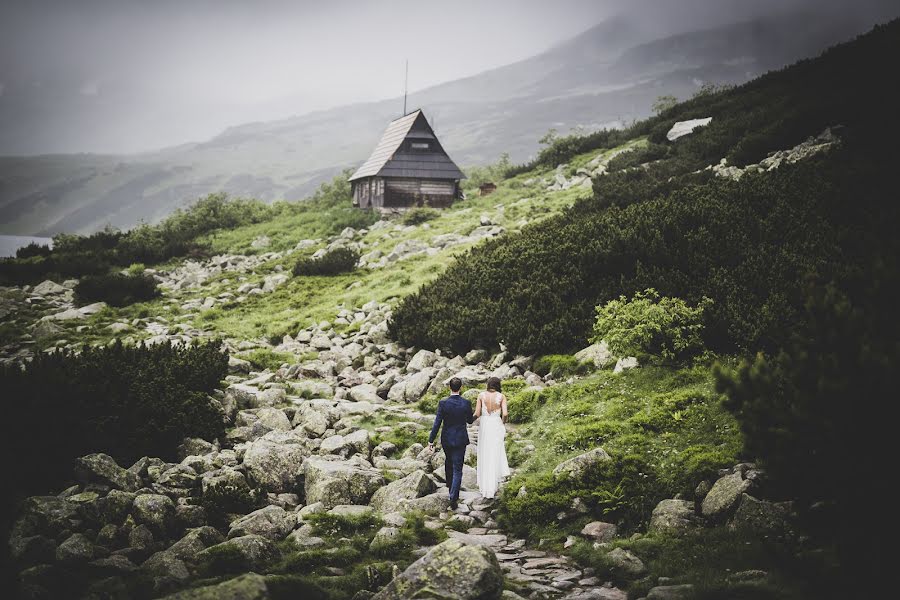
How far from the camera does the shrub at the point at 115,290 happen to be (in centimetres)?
2052

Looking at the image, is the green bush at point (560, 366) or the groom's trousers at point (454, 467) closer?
the groom's trousers at point (454, 467)

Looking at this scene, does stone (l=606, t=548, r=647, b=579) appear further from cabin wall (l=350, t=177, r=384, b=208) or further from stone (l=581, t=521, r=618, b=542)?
cabin wall (l=350, t=177, r=384, b=208)

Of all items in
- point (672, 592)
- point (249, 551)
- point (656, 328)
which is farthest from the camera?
point (656, 328)

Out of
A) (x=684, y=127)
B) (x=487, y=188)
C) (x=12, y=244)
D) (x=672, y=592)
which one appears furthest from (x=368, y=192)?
(x=12, y=244)

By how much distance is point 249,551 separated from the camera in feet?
17.2

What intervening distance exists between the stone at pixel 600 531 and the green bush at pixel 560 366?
4805 mm

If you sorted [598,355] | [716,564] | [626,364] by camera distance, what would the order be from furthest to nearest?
[598,355]
[626,364]
[716,564]

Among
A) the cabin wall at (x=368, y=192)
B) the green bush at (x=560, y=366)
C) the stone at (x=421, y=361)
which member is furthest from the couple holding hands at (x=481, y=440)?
the cabin wall at (x=368, y=192)

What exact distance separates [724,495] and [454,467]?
12.2 feet

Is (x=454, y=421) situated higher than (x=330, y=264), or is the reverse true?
(x=330, y=264)

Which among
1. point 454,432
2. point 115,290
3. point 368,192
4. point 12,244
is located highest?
point 368,192

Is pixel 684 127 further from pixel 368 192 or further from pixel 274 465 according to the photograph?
pixel 274 465

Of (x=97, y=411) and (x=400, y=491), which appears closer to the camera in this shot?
(x=400, y=491)

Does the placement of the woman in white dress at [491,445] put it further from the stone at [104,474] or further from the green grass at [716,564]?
the stone at [104,474]
